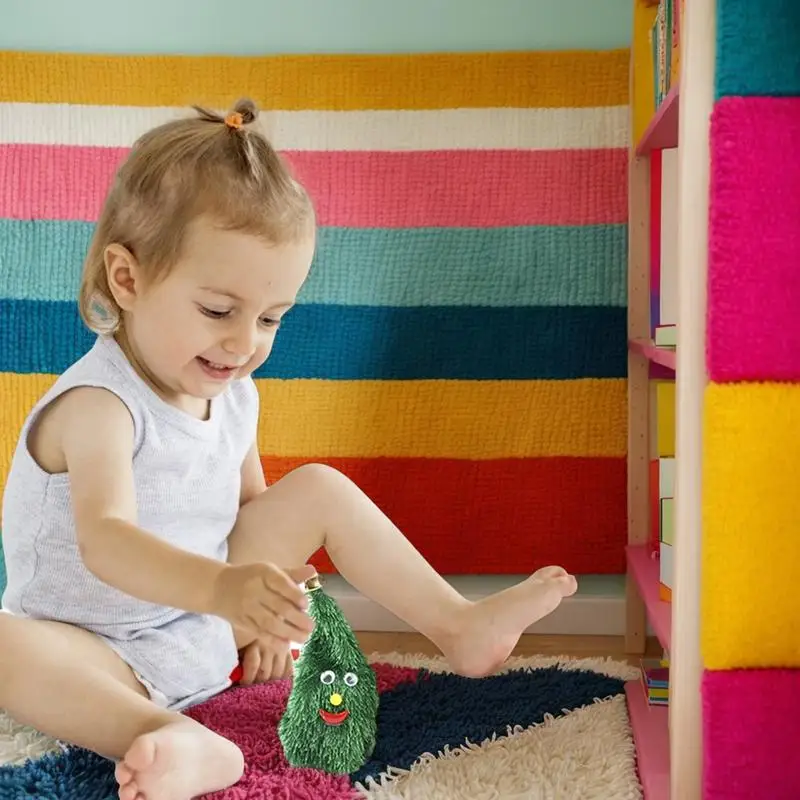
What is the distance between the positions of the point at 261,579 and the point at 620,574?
956 mm

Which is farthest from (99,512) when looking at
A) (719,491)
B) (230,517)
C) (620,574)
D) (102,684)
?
(620,574)

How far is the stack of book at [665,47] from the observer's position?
4.31 ft

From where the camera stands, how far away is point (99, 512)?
3.29 feet

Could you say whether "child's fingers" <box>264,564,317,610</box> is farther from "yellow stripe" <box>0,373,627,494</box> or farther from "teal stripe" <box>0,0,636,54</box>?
"teal stripe" <box>0,0,636,54</box>

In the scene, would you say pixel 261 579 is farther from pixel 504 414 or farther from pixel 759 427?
pixel 504 414

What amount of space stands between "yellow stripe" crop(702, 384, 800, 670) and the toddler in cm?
21

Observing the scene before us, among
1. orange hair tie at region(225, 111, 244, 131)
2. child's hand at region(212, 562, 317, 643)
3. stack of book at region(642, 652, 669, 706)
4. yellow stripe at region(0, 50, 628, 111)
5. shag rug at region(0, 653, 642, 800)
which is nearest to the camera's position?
child's hand at region(212, 562, 317, 643)

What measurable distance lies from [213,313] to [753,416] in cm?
52

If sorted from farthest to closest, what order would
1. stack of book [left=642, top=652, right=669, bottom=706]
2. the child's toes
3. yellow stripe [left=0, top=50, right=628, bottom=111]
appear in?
yellow stripe [left=0, top=50, right=628, bottom=111]
stack of book [left=642, top=652, right=669, bottom=706]
the child's toes

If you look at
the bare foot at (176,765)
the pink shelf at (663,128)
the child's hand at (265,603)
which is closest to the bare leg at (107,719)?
the bare foot at (176,765)

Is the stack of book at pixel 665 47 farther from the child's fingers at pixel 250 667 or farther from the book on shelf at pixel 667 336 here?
the child's fingers at pixel 250 667

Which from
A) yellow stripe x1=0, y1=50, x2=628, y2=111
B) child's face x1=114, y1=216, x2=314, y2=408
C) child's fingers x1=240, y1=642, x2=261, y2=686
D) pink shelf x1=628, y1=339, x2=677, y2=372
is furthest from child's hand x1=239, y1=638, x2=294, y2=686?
yellow stripe x1=0, y1=50, x2=628, y2=111

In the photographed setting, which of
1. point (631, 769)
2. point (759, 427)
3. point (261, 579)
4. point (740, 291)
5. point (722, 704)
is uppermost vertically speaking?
point (740, 291)

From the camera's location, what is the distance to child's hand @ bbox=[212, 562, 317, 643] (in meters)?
0.84
